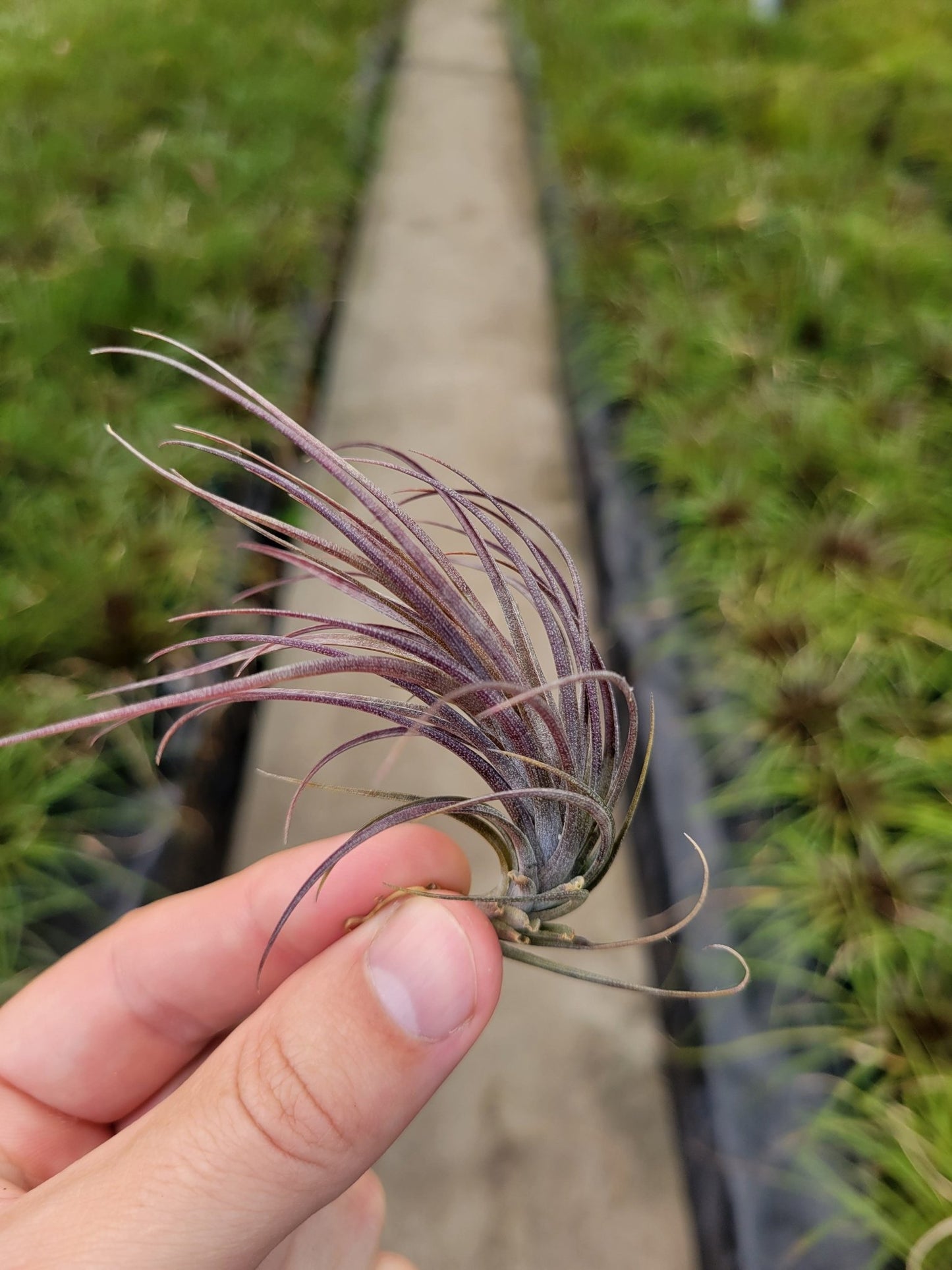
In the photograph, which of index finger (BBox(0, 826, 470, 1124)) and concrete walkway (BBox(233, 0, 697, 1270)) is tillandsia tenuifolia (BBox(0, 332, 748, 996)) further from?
concrete walkway (BBox(233, 0, 697, 1270))

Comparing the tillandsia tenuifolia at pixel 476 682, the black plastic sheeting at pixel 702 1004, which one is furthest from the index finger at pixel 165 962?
the black plastic sheeting at pixel 702 1004

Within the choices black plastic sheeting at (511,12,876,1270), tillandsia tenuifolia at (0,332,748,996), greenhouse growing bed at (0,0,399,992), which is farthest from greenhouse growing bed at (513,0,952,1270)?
greenhouse growing bed at (0,0,399,992)

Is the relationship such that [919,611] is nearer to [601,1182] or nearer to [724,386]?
[724,386]

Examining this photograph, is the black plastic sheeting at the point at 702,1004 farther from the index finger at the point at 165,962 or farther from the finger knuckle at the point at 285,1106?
the finger knuckle at the point at 285,1106

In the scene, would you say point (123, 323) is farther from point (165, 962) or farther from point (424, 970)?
point (424, 970)

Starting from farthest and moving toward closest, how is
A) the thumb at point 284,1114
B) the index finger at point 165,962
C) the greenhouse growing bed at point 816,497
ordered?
the greenhouse growing bed at point 816,497
the index finger at point 165,962
the thumb at point 284,1114

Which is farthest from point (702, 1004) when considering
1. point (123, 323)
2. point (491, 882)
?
point (123, 323)

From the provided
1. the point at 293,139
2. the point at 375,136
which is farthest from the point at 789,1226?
the point at 375,136
